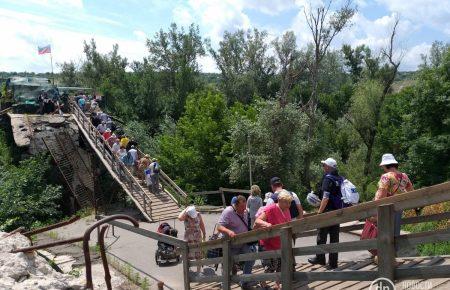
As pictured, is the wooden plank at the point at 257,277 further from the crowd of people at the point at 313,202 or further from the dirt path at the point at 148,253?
the dirt path at the point at 148,253

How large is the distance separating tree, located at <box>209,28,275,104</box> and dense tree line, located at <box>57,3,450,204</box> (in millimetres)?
122

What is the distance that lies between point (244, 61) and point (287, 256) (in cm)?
5102

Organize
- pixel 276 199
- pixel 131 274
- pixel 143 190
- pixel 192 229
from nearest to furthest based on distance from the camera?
pixel 276 199, pixel 192 229, pixel 131 274, pixel 143 190

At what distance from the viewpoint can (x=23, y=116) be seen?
26328 millimetres

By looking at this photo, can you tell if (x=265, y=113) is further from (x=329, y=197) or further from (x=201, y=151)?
(x=329, y=197)

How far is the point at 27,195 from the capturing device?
821 inches

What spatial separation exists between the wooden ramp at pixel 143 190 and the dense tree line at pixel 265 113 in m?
5.10

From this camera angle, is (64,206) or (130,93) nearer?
(64,206)

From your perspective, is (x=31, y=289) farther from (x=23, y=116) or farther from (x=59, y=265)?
(x=23, y=116)

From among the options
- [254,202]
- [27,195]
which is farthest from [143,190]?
[254,202]

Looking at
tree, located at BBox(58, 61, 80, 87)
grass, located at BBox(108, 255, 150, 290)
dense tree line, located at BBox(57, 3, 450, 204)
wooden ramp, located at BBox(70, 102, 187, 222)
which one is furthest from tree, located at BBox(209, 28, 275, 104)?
grass, located at BBox(108, 255, 150, 290)

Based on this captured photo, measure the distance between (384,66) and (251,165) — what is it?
24.8m

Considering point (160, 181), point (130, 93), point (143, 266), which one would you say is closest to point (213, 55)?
point (130, 93)

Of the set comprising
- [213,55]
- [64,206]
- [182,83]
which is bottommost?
[64,206]
